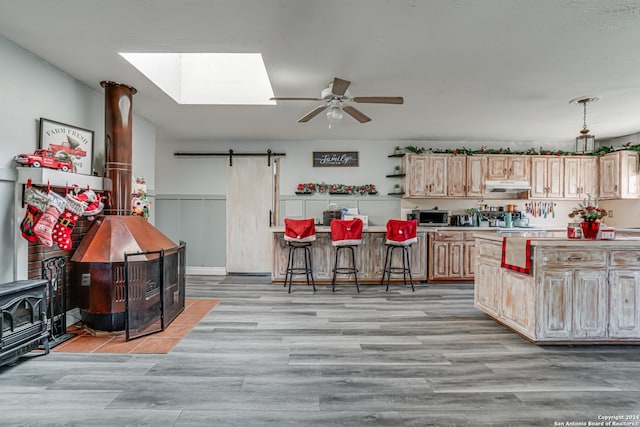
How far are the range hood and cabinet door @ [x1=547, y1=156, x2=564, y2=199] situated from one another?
0.45 m

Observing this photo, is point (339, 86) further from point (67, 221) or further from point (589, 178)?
point (589, 178)

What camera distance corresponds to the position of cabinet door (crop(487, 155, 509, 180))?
5977mm

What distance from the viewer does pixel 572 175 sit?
6.03 metres

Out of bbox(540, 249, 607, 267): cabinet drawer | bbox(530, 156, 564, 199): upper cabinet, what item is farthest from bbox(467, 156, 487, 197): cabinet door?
bbox(540, 249, 607, 267): cabinet drawer

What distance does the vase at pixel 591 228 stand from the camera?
3.10 metres

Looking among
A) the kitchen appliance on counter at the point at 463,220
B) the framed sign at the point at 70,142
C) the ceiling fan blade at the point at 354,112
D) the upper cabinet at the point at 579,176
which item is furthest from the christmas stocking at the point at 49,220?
the upper cabinet at the point at 579,176

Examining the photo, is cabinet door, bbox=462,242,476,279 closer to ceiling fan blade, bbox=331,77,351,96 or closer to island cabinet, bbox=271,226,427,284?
island cabinet, bbox=271,226,427,284

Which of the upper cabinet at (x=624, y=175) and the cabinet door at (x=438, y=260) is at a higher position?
the upper cabinet at (x=624, y=175)

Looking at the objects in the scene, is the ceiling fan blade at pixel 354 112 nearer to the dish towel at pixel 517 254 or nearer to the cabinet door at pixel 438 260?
the dish towel at pixel 517 254

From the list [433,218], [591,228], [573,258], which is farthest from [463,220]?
[573,258]

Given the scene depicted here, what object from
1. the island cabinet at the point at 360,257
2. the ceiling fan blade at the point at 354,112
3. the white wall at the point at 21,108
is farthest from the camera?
the island cabinet at the point at 360,257

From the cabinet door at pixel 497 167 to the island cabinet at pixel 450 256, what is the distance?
49.0 inches

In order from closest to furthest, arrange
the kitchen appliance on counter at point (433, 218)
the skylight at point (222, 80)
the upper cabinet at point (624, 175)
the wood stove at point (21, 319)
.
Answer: the wood stove at point (21, 319), the skylight at point (222, 80), the upper cabinet at point (624, 175), the kitchen appliance on counter at point (433, 218)

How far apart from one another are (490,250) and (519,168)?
3.24 metres
